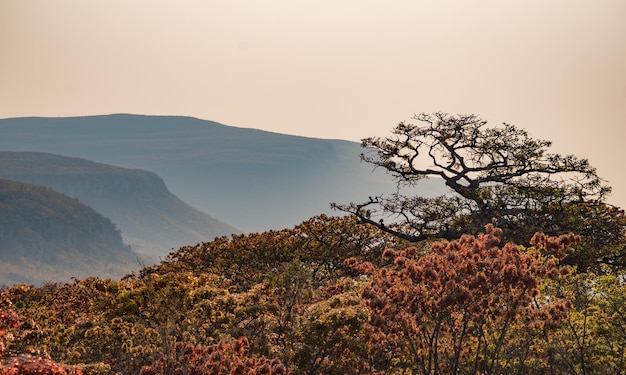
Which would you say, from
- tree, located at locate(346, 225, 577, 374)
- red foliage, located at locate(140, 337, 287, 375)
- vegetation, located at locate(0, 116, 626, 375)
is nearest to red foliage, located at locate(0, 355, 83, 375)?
vegetation, located at locate(0, 116, 626, 375)

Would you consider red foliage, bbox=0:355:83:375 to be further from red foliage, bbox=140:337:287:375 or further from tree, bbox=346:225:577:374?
tree, bbox=346:225:577:374

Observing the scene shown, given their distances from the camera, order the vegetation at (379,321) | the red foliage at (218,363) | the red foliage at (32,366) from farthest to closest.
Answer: the vegetation at (379,321)
the red foliage at (218,363)
the red foliage at (32,366)

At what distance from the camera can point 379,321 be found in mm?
13430

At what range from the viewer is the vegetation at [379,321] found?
12.8 meters

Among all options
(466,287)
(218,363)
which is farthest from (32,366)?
(466,287)

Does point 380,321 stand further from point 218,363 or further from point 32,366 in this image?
point 32,366

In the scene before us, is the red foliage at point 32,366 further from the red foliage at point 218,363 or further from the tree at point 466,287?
the tree at point 466,287

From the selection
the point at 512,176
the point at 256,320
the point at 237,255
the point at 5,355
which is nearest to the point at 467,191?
the point at 512,176

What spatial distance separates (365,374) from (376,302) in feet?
15.6

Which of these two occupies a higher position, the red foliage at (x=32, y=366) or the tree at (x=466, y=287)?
the tree at (x=466, y=287)

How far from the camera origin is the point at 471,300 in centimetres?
1289

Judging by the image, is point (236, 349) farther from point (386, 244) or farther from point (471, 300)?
point (386, 244)

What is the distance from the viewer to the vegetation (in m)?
12.8

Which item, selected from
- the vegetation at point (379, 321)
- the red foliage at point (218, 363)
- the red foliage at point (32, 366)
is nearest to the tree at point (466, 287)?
the vegetation at point (379, 321)
